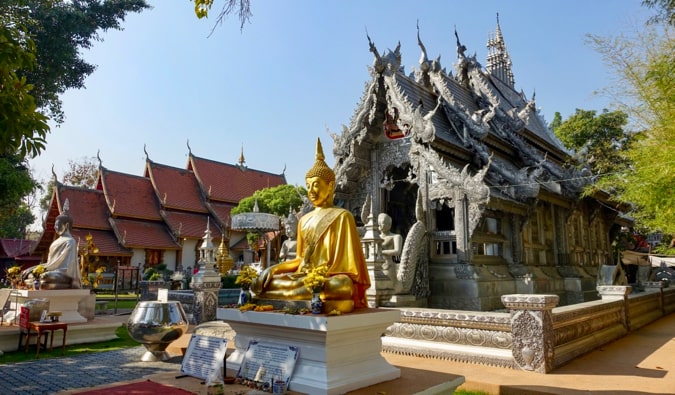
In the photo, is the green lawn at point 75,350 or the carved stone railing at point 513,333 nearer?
the carved stone railing at point 513,333

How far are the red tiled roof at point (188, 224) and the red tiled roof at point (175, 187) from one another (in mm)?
393

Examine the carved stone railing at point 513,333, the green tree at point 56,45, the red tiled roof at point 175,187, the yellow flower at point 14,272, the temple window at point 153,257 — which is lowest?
the carved stone railing at point 513,333

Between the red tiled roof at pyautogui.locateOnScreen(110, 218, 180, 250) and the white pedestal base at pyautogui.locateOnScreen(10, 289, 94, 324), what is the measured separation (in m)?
15.9

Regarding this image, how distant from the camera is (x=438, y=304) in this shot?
932cm

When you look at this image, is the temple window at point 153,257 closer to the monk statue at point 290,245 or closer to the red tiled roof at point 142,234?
the red tiled roof at point 142,234

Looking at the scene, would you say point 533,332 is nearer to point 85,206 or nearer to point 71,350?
point 71,350

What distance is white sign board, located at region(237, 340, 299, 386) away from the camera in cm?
345

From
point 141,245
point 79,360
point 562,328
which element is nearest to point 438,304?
point 562,328

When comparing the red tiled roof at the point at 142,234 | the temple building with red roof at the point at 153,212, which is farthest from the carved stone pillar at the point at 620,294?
the red tiled roof at the point at 142,234

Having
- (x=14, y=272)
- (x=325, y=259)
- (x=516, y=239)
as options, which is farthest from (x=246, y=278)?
(x=516, y=239)

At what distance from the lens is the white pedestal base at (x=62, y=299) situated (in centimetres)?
795

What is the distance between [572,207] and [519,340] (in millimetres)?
8858

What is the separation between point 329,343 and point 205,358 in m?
1.05

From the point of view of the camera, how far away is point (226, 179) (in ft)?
105
